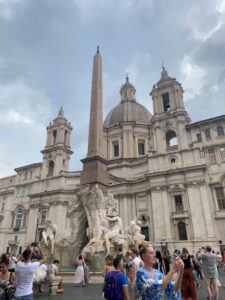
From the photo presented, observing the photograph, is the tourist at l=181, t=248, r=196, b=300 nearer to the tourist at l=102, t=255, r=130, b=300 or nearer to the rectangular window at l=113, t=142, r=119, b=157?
the tourist at l=102, t=255, r=130, b=300

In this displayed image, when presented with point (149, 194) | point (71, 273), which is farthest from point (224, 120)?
point (71, 273)

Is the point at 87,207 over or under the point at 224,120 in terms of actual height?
under

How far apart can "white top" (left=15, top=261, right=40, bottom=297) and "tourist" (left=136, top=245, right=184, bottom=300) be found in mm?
2354

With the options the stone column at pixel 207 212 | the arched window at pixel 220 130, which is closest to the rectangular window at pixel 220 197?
the stone column at pixel 207 212

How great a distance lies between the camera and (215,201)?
26.2m

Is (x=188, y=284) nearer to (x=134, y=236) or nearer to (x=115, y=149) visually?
(x=134, y=236)

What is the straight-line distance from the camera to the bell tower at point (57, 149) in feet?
133

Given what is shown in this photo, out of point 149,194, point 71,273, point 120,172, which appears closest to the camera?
point 71,273

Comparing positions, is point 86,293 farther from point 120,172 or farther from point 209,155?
point 120,172

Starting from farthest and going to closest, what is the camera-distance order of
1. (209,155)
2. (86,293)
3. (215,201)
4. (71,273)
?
(209,155), (215,201), (71,273), (86,293)

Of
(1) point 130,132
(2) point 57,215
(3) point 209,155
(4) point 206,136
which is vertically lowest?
(2) point 57,215

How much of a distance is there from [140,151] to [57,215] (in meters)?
18.0


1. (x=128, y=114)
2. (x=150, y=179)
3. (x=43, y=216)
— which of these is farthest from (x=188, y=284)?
(x=128, y=114)

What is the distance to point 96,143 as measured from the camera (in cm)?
1644
